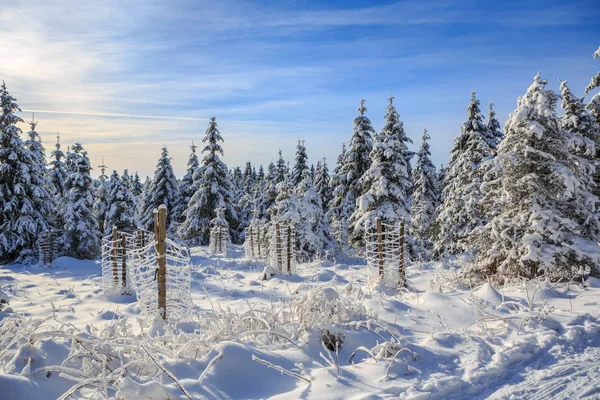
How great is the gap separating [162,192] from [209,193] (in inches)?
253

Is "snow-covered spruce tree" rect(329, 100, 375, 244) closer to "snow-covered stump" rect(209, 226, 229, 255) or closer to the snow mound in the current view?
"snow-covered stump" rect(209, 226, 229, 255)

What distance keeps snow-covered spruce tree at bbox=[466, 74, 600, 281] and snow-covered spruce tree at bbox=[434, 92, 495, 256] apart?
8.29 meters

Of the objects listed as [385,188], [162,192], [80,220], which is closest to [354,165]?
[385,188]

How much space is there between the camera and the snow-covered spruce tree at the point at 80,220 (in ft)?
76.7

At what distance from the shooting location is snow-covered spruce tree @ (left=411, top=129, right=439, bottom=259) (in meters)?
26.0

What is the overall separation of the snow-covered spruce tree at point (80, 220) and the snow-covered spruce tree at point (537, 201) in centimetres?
2281

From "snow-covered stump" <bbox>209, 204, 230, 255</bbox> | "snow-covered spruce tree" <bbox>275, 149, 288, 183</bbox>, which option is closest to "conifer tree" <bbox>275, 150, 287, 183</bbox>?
"snow-covered spruce tree" <bbox>275, 149, 288, 183</bbox>

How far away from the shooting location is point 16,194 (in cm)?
2155

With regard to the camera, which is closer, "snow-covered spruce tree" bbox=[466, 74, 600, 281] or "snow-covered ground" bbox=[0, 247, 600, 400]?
"snow-covered ground" bbox=[0, 247, 600, 400]

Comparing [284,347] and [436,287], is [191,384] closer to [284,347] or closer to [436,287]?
[284,347]

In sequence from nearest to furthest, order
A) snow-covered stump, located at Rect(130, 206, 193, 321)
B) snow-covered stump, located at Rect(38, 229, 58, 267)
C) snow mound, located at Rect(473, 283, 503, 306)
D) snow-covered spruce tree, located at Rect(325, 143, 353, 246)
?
snow mound, located at Rect(473, 283, 503, 306) → snow-covered stump, located at Rect(130, 206, 193, 321) → snow-covered stump, located at Rect(38, 229, 58, 267) → snow-covered spruce tree, located at Rect(325, 143, 353, 246)

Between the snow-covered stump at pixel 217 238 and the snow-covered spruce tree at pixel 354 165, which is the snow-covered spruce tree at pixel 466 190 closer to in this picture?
the snow-covered spruce tree at pixel 354 165

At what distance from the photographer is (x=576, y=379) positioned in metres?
3.49

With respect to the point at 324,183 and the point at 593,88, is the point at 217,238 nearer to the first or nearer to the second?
the point at 324,183
